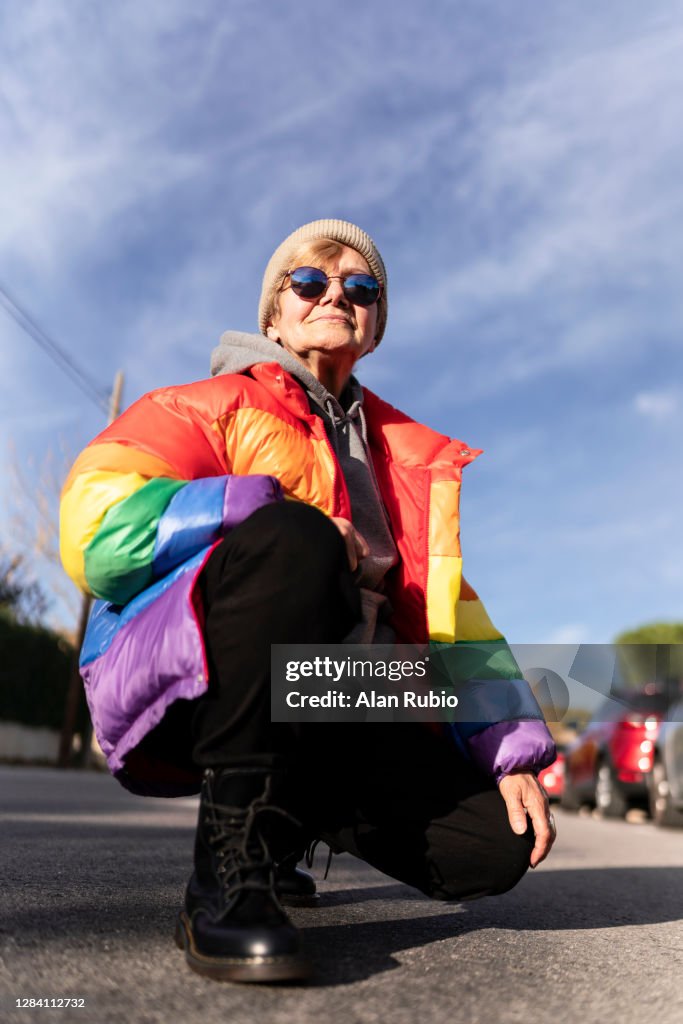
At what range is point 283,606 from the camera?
1.78m

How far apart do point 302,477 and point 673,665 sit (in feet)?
5.00

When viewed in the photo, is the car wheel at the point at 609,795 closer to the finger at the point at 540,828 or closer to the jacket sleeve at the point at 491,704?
the jacket sleeve at the point at 491,704

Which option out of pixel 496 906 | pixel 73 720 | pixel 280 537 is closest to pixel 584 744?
pixel 496 906

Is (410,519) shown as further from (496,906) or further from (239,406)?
(496,906)

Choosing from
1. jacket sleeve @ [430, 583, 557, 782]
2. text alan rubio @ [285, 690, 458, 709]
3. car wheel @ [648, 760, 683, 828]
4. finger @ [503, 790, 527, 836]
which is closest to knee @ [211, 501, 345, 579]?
text alan rubio @ [285, 690, 458, 709]

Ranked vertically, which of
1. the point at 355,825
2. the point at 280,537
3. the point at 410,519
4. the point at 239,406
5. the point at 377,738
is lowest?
the point at 355,825

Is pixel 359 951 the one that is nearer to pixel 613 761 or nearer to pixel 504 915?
pixel 504 915

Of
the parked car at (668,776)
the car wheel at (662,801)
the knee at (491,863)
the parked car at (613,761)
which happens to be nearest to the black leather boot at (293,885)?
the knee at (491,863)

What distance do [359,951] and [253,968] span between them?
51 centimetres

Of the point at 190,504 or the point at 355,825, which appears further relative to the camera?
the point at 355,825

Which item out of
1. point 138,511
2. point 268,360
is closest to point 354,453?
point 268,360

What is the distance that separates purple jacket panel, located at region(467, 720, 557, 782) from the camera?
2365 millimetres

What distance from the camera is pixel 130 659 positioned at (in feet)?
6.16

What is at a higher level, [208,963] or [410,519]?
[410,519]
